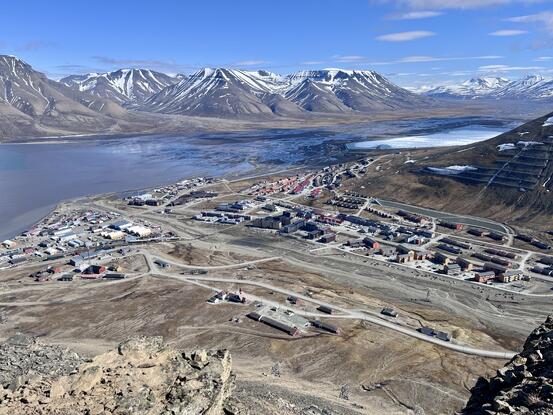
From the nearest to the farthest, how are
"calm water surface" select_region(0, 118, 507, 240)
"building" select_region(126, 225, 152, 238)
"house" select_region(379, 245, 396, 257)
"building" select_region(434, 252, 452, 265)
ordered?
"building" select_region(434, 252, 452, 265), "house" select_region(379, 245, 396, 257), "building" select_region(126, 225, 152, 238), "calm water surface" select_region(0, 118, 507, 240)

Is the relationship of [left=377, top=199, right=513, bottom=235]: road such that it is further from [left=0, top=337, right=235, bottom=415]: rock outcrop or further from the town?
[left=0, top=337, right=235, bottom=415]: rock outcrop

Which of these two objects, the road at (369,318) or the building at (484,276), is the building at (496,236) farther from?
the road at (369,318)

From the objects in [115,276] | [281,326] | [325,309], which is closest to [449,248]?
[325,309]

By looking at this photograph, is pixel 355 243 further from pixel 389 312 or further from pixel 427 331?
pixel 427 331

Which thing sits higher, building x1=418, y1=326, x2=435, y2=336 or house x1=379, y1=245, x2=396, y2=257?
house x1=379, y1=245, x2=396, y2=257

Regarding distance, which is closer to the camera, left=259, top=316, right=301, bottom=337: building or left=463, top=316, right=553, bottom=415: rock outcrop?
left=463, top=316, right=553, bottom=415: rock outcrop

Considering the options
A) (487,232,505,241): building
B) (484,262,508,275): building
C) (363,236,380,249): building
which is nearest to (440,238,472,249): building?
(487,232,505,241): building
